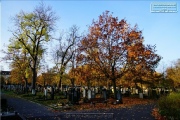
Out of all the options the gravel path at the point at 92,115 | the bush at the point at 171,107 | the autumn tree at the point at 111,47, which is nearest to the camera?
the bush at the point at 171,107

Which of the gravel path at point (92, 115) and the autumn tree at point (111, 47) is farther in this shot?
the autumn tree at point (111, 47)

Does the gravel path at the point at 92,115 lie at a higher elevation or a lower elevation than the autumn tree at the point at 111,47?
lower

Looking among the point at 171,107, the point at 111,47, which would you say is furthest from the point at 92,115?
the point at 111,47

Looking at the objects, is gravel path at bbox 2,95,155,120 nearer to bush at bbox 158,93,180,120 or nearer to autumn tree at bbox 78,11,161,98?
bush at bbox 158,93,180,120

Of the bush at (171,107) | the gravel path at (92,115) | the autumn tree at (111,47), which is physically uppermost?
the autumn tree at (111,47)

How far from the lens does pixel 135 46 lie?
29.8 m

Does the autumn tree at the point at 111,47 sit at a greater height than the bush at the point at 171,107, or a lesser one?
greater

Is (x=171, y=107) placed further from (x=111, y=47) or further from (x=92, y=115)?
(x=111, y=47)

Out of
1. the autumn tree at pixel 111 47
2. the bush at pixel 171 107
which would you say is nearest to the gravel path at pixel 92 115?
the bush at pixel 171 107

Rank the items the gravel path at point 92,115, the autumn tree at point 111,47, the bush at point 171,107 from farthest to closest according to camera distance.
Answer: the autumn tree at point 111,47, the gravel path at point 92,115, the bush at point 171,107

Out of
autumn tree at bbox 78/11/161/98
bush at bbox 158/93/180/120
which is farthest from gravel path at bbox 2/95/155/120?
autumn tree at bbox 78/11/161/98

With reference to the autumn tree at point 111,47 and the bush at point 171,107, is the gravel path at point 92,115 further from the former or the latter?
the autumn tree at point 111,47

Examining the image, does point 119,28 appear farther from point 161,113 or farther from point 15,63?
point 15,63

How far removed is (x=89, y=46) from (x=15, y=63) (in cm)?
2387
